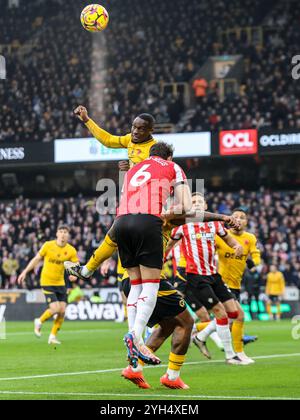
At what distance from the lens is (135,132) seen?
1121 cm

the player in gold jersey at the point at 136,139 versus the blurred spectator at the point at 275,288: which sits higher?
the player in gold jersey at the point at 136,139

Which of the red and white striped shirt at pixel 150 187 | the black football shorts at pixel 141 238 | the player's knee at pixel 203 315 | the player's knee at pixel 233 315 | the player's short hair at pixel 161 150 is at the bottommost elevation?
the player's knee at pixel 203 315

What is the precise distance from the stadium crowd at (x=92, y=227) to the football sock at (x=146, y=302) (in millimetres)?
23482

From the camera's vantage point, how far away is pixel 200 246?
48.5 ft

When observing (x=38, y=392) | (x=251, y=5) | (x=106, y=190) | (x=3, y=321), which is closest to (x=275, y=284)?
(x=3, y=321)

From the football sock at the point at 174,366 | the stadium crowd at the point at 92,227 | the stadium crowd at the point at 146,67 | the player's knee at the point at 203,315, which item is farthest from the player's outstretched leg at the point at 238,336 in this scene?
the stadium crowd at the point at 146,67

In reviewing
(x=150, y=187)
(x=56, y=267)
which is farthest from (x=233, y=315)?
(x=56, y=267)

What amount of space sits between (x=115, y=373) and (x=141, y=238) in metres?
3.12

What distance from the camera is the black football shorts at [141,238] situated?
9.67 meters

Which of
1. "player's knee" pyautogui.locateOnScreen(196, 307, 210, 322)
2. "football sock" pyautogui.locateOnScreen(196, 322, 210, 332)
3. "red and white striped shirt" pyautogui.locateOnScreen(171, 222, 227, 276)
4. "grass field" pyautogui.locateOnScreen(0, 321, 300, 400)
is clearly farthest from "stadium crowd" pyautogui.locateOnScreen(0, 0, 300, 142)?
"red and white striped shirt" pyautogui.locateOnScreen(171, 222, 227, 276)

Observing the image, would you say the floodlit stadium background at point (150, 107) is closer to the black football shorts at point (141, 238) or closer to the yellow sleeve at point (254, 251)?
the yellow sleeve at point (254, 251)

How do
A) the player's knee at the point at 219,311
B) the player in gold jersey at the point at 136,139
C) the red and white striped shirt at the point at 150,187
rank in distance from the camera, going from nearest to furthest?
the red and white striped shirt at the point at 150,187, the player in gold jersey at the point at 136,139, the player's knee at the point at 219,311

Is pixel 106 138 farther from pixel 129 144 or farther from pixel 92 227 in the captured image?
pixel 92 227
